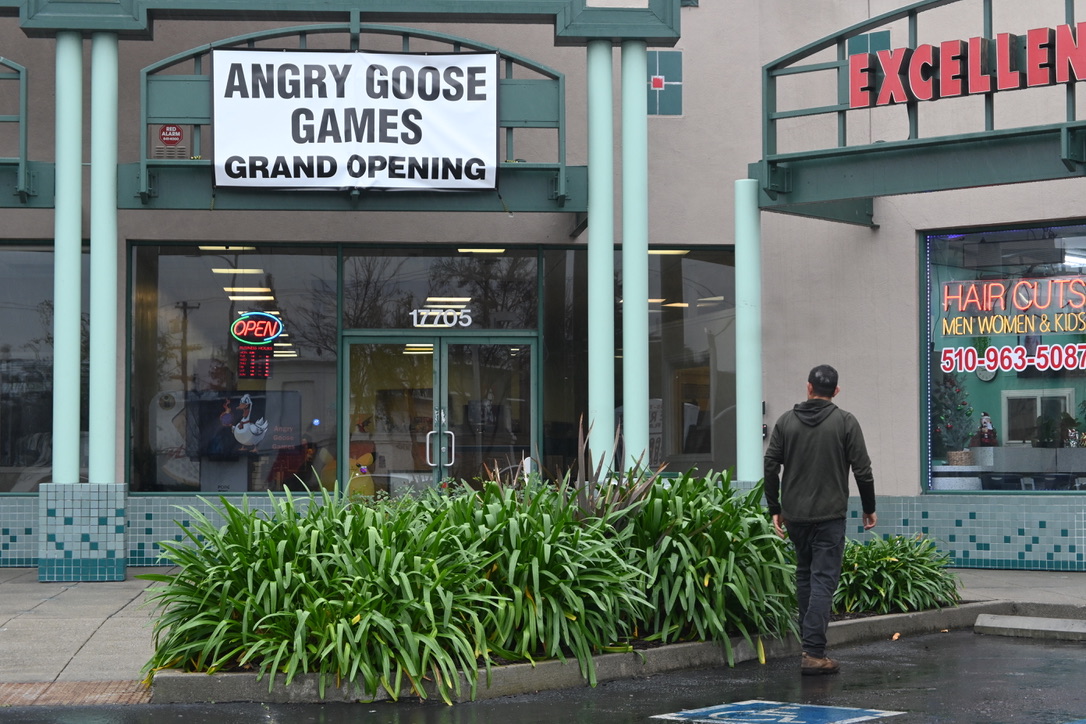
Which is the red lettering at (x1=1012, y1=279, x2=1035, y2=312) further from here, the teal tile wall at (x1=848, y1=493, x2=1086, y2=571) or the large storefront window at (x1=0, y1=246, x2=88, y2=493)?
the large storefront window at (x1=0, y1=246, x2=88, y2=493)

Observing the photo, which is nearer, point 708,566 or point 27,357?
point 708,566

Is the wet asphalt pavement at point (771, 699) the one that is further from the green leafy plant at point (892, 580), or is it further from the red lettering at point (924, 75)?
the red lettering at point (924, 75)

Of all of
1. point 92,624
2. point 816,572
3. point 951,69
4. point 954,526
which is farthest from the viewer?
point 954,526

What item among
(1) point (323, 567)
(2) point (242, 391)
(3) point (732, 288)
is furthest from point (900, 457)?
(1) point (323, 567)

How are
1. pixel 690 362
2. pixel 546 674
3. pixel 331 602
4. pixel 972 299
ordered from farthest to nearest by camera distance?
pixel 690 362 < pixel 972 299 < pixel 546 674 < pixel 331 602

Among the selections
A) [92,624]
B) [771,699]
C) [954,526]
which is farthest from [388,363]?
[771,699]

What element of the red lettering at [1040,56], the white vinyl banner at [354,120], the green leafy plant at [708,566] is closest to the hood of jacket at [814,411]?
the green leafy plant at [708,566]

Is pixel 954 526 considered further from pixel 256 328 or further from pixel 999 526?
pixel 256 328

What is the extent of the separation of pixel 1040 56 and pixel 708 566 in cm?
584

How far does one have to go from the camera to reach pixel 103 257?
12.7 metres

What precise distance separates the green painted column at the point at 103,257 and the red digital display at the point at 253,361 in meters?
1.86

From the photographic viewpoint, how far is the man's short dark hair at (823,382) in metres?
8.86

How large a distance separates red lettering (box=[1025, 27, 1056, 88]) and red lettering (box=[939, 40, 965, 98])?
0.57 metres

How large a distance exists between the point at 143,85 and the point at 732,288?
6.66 m
